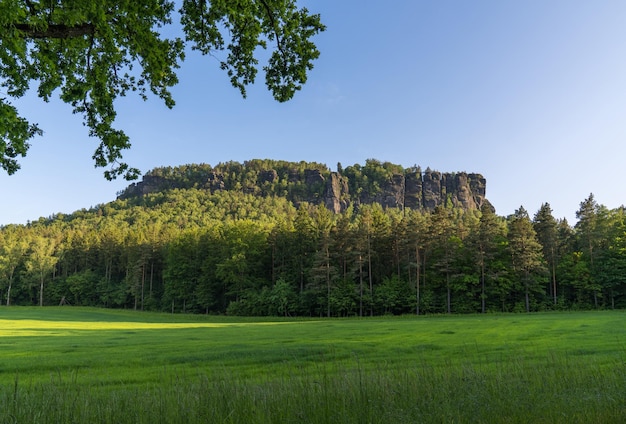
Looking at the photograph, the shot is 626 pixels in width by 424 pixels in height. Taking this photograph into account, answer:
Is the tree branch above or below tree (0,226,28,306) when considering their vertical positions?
above

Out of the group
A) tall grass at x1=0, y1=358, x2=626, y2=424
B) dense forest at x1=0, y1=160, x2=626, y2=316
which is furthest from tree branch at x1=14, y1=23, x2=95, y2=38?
dense forest at x1=0, y1=160, x2=626, y2=316

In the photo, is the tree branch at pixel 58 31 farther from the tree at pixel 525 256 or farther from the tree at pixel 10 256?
the tree at pixel 10 256

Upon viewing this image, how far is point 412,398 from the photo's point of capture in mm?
5910

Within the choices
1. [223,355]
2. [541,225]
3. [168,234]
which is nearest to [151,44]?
[223,355]

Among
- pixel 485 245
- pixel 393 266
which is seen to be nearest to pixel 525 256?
pixel 485 245

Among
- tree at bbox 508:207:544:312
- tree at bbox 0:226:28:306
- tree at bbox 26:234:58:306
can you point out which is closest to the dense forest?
tree at bbox 508:207:544:312

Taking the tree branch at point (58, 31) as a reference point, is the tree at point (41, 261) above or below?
below

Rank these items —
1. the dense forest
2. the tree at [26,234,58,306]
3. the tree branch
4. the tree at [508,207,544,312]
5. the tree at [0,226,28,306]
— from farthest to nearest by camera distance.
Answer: the tree at [0,226,28,306], the tree at [26,234,58,306], the dense forest, the tree at [508,207,544,312], the tree branch

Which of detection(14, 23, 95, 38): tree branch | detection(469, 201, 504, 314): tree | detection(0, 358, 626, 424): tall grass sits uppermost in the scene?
detection(14, 23, 95, 38): tree branch

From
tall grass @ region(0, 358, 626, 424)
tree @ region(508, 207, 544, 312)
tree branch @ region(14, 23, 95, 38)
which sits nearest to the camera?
tall grass @ region(0, 358, 626, 424)

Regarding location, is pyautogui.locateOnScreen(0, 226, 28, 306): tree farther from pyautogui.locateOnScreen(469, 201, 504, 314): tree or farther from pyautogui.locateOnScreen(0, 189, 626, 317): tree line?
pyautogui.locateOnScreen(469, 201, 504, 314): tree

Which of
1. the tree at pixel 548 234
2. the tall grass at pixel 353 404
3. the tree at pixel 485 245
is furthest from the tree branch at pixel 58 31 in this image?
the tree at pixel 548 234

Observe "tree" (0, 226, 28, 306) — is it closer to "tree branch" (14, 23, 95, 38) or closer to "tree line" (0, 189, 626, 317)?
"tree line" (0, 189, 626, 317)

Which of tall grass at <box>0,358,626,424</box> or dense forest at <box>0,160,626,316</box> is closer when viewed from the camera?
tall grass at <box>0,358,626,424</box>
